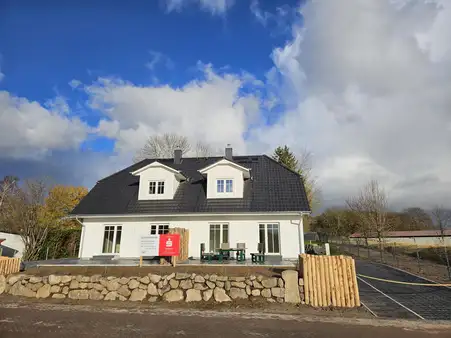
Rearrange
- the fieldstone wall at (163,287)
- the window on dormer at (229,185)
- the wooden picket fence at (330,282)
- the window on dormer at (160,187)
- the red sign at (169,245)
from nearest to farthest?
the wooden picket fence at (330,282) < the fieldstone wall at (163,287) < the red sign at (169,245) < the window on dormer at (229,185) < the window on dormer at (160,187)


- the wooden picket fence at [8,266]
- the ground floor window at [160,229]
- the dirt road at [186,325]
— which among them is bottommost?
the dirt road at [186,325]

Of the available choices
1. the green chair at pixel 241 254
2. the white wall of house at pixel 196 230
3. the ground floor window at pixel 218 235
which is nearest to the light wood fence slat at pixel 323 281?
the green chair at pixel 241 254

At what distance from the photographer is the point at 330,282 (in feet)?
29.4

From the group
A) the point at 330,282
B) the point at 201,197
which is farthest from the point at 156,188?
the point at 330,282

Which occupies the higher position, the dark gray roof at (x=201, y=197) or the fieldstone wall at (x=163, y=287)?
the dark gray roof at (x=201, y=197)

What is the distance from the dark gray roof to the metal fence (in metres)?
7.96

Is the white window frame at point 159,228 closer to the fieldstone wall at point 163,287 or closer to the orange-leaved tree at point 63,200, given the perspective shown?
the fieldstone wall at point 163,287

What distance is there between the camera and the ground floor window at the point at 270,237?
1530 centimetres

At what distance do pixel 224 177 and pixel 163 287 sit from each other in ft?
29.0

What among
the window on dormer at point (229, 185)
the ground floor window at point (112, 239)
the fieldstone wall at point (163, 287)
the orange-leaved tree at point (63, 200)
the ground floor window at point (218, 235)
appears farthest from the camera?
the orange-leaved tree at point (63, 200)

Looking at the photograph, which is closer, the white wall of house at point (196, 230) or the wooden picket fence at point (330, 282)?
the wooden picket fence at point (330, 282)

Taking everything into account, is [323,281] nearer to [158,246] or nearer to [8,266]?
[158,246]

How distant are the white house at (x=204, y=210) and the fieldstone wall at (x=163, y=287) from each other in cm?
584

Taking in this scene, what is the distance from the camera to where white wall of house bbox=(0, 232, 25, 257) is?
67.7 feet
